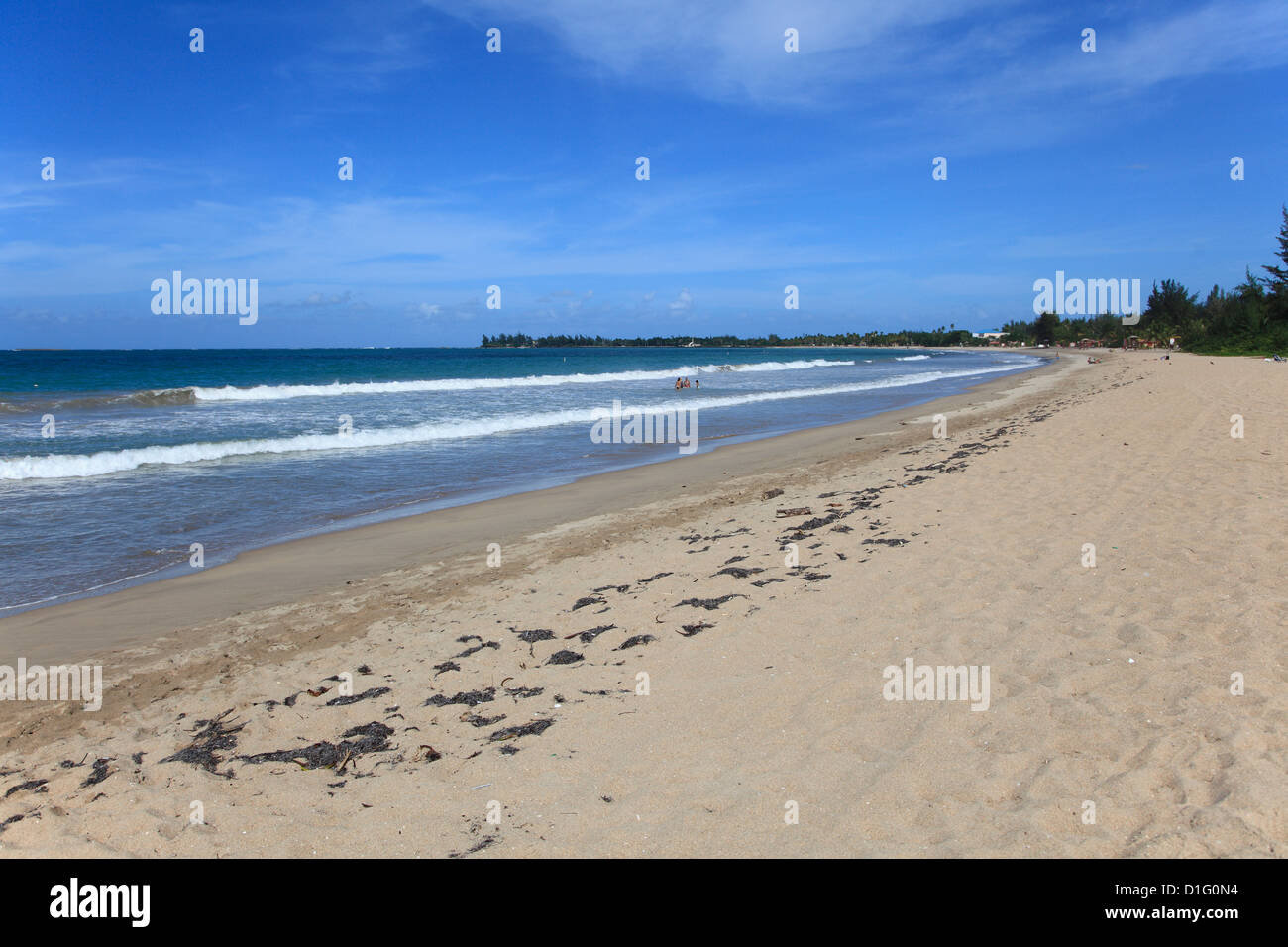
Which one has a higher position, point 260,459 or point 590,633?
point 260,459

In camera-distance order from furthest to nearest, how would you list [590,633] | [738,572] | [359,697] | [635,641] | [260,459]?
1. [260,459]
2. [738,572]
3. [590,633]
4. [635,641]
5. [359,697]

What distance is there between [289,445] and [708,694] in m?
16.0

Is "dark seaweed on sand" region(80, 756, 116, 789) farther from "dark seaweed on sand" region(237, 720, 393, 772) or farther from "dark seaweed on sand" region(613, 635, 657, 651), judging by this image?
"dark seaweed on sand" region(613, 635, 657, 651)

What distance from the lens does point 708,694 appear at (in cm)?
446

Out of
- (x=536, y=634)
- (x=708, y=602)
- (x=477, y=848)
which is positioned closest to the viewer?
(x=477, y=848)

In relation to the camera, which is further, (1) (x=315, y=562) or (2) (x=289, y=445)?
(2) (x=289, y=445)

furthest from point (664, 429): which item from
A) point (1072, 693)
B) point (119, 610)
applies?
point (1072, 693)

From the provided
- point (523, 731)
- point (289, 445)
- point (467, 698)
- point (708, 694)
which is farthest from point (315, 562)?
point (289, 445)

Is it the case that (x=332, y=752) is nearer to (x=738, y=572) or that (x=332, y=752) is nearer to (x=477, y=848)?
(x=477, y=848)

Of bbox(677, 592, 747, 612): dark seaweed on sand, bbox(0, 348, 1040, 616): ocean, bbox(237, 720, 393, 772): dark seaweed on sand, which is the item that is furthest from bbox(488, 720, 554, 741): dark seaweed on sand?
bbox(0, 348, 1040, 616): ocean

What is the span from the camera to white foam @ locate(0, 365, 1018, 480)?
14.0m

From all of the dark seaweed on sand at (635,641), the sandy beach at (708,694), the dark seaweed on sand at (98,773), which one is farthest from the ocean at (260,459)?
the dark seaweed on sand at (635,641)
